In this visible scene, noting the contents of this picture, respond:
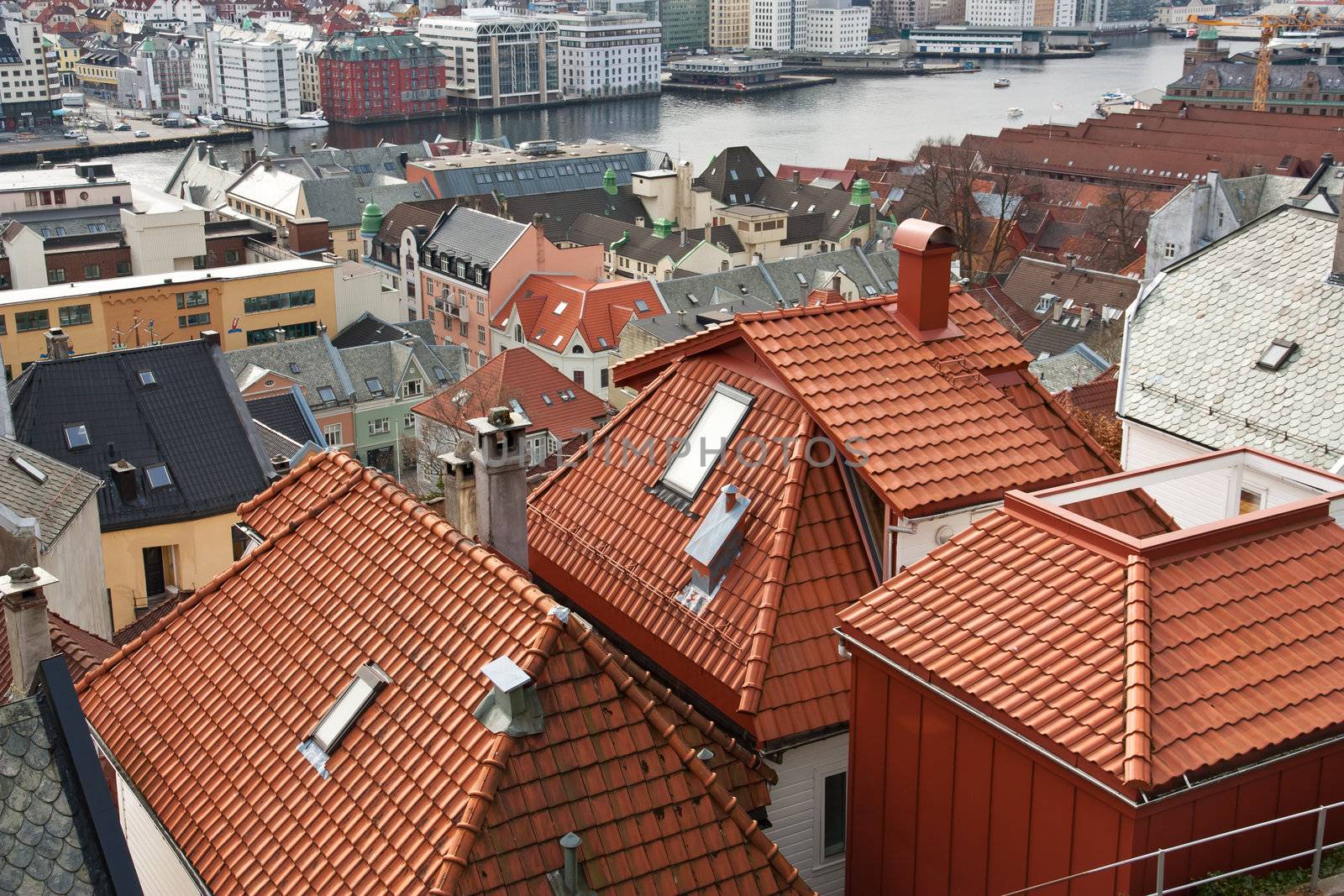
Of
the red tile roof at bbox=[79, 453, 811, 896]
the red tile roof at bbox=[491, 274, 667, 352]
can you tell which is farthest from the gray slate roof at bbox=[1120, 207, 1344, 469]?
the red tile roof at bbox=[491, 274, 667, 352]

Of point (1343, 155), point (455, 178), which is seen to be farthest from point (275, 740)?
point (1343, 155)

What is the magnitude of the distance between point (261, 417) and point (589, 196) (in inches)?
1984

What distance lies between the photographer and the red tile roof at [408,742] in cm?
890

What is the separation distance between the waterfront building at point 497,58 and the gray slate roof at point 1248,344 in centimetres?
14868

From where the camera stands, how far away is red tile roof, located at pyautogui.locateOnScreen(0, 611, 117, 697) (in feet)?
42.9

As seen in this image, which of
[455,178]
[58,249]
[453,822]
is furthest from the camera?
[455,178]

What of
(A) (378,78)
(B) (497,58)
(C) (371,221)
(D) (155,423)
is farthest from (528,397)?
(B) (497,58)

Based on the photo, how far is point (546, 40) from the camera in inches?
6540

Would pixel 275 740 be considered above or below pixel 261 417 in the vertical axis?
above

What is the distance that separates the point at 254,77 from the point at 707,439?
A: 5996 inches

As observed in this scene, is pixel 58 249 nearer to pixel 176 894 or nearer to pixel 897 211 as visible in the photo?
pixel 897 211

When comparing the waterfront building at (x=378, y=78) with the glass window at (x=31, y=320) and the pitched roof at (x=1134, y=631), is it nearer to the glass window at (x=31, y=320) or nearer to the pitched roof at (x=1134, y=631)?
the glass window at (x=31, y=320)

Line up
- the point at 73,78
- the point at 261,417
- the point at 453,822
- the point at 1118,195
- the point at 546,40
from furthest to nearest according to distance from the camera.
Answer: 1. the point at 73,78
2. the point at 546,40
3. the point at 1118,195
4. the point at 261,417
5. the point at 453,822

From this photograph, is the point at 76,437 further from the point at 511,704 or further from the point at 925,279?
the point at 511,704
